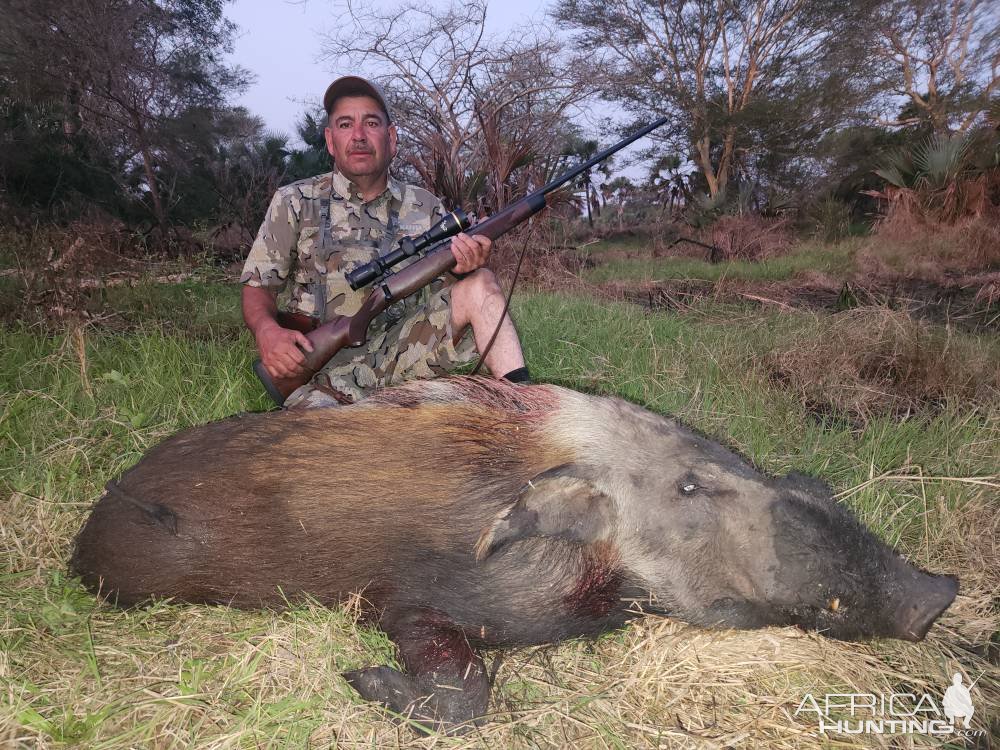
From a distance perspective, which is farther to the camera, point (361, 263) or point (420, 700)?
point (361, 263)

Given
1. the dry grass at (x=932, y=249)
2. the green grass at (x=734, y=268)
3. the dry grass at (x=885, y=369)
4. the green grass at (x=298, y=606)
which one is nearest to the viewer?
the green grass at (x=298, y=606)

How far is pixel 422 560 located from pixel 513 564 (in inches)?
10.3

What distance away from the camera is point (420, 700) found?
1604 mm

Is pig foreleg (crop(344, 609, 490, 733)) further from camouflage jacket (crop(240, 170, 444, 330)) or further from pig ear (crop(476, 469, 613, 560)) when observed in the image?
camouflage jacket (crop(240, 170, 444, 330))

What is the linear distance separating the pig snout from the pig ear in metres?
0.78

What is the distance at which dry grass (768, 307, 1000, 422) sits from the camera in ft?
11.2

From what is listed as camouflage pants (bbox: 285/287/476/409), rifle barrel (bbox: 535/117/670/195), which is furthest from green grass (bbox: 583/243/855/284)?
camouflage pants (bbox: 285/287/476/409)

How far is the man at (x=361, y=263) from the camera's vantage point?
2.93 m

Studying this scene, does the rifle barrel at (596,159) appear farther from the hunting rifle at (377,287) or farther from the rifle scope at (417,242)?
the rifle scope at (417,242)

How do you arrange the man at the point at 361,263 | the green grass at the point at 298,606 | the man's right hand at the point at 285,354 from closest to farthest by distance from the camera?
the green grass at the point at 298,606 → the man's right hand at the point at 285,354 → the man at the point at 361,263
